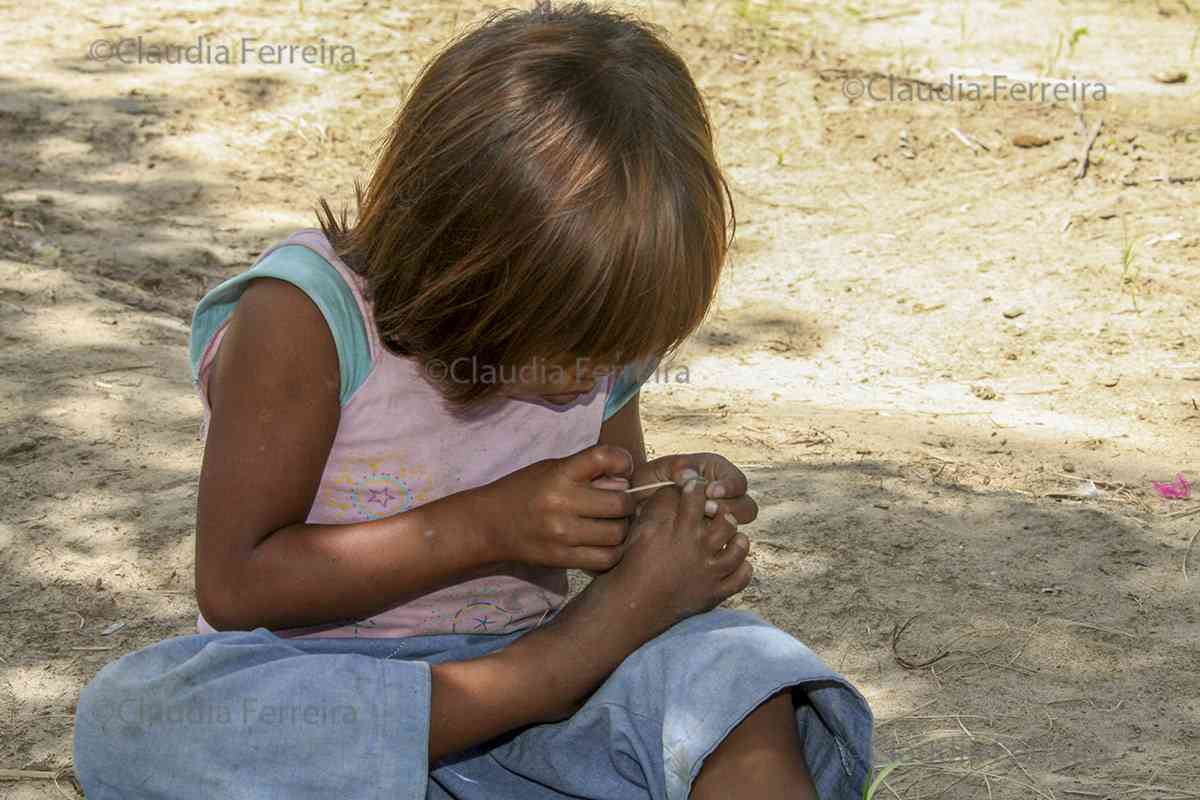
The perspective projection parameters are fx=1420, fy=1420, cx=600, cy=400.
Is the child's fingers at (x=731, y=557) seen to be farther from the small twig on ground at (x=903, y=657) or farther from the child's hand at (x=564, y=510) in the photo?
the small twig on ground at (x=903, y=657)

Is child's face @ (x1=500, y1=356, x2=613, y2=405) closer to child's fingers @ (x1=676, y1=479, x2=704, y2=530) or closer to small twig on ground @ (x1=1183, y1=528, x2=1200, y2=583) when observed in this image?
child's fingers @ (x1=676, y1=479, x2=704, y2=530)

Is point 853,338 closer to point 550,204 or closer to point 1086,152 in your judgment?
point 1086,152

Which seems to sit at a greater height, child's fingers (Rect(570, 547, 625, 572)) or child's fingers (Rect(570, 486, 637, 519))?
child's fingers (Rect(570, 486, 637, 519))

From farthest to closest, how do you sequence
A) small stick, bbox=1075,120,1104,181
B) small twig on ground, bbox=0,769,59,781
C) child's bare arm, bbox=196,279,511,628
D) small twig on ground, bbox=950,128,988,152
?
small twig on ground, bbox=950,128,988,152 < small stick, bbox=1075,120,1104,181 < small twig on ground, bbox=0,769,59,781 < child's bare arm, bbox=196,279,511,628

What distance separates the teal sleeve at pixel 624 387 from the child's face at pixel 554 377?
0.25m

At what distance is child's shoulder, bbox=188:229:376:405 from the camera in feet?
5.78

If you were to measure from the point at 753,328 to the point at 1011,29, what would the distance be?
95.5 inches

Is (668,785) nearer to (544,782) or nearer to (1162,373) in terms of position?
(544,782)

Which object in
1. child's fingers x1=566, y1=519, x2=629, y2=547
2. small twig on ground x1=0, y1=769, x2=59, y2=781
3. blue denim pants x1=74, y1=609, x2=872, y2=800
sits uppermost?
child's fingers x1=566, y1=519, x2=629, y2=547

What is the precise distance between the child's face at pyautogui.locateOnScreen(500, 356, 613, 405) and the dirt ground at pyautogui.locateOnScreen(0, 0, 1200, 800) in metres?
0.81

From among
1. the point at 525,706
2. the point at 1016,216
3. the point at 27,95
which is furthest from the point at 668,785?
the point at 27,95

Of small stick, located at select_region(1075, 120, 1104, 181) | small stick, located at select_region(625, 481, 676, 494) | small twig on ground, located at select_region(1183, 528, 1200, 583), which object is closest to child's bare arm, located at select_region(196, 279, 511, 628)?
small stick, located at select_region(625, 481, 676, 494)

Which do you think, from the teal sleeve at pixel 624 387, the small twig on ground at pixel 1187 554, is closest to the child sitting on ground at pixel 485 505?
the teal sleeve at pixel 624 387

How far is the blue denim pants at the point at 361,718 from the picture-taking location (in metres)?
1.71
